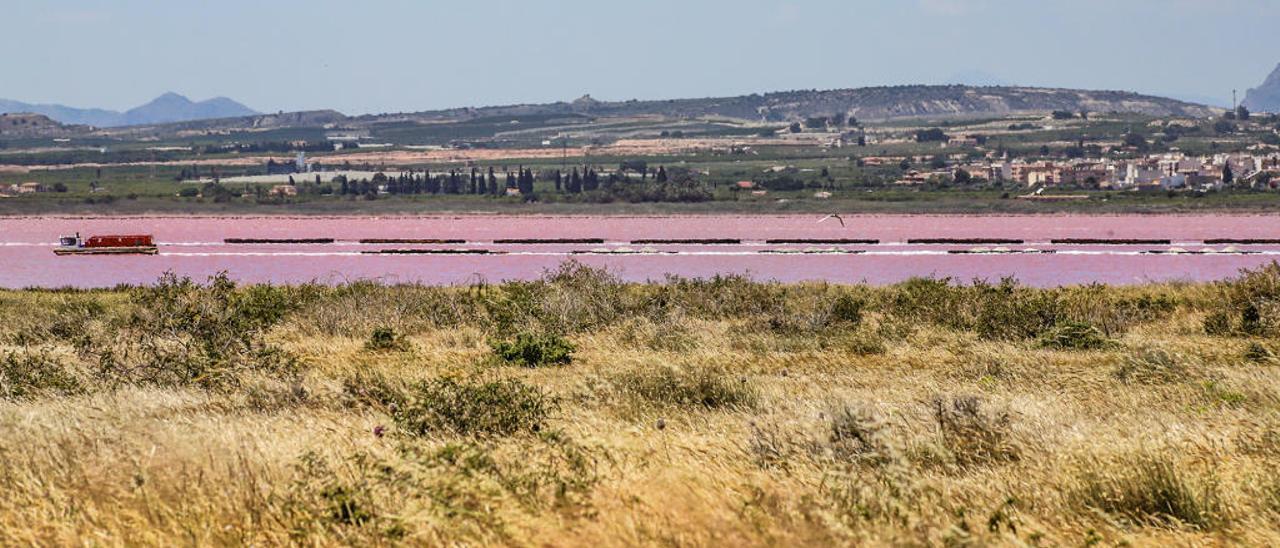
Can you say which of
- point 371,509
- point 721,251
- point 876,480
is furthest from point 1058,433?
point 721,251

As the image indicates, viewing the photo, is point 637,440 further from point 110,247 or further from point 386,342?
point 110,247

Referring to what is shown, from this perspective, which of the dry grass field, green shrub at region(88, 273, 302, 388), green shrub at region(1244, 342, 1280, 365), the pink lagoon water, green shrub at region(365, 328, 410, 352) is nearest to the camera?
the dry grass field

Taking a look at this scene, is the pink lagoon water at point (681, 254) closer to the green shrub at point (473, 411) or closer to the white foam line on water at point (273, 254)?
the white foam line on water at point (273, 254)

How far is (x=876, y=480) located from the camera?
32.7 feet

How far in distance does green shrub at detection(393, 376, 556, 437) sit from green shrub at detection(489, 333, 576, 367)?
7378 mm

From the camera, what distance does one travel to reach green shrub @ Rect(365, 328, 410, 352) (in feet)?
78.9

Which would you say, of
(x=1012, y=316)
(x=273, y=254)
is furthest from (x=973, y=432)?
(x=273, y=254)

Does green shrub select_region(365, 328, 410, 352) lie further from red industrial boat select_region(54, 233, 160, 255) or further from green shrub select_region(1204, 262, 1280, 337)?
red industrial boat select_region(54, 233, 160, 255)

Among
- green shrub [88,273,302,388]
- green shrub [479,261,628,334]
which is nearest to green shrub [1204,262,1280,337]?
green shrub [479,261,628,334]

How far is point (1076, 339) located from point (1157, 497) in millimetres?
14153

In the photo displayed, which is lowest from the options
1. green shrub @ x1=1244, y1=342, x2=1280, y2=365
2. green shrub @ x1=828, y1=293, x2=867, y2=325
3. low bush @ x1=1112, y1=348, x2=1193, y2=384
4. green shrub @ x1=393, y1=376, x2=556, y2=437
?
green shrub @ x1=828, y1=293, x2=867, y2=325

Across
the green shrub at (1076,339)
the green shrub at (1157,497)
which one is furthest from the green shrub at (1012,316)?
the green shrub at (1157,497)

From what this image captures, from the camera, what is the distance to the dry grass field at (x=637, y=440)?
894 centimetres

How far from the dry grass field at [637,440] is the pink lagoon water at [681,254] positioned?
15.0 meters
